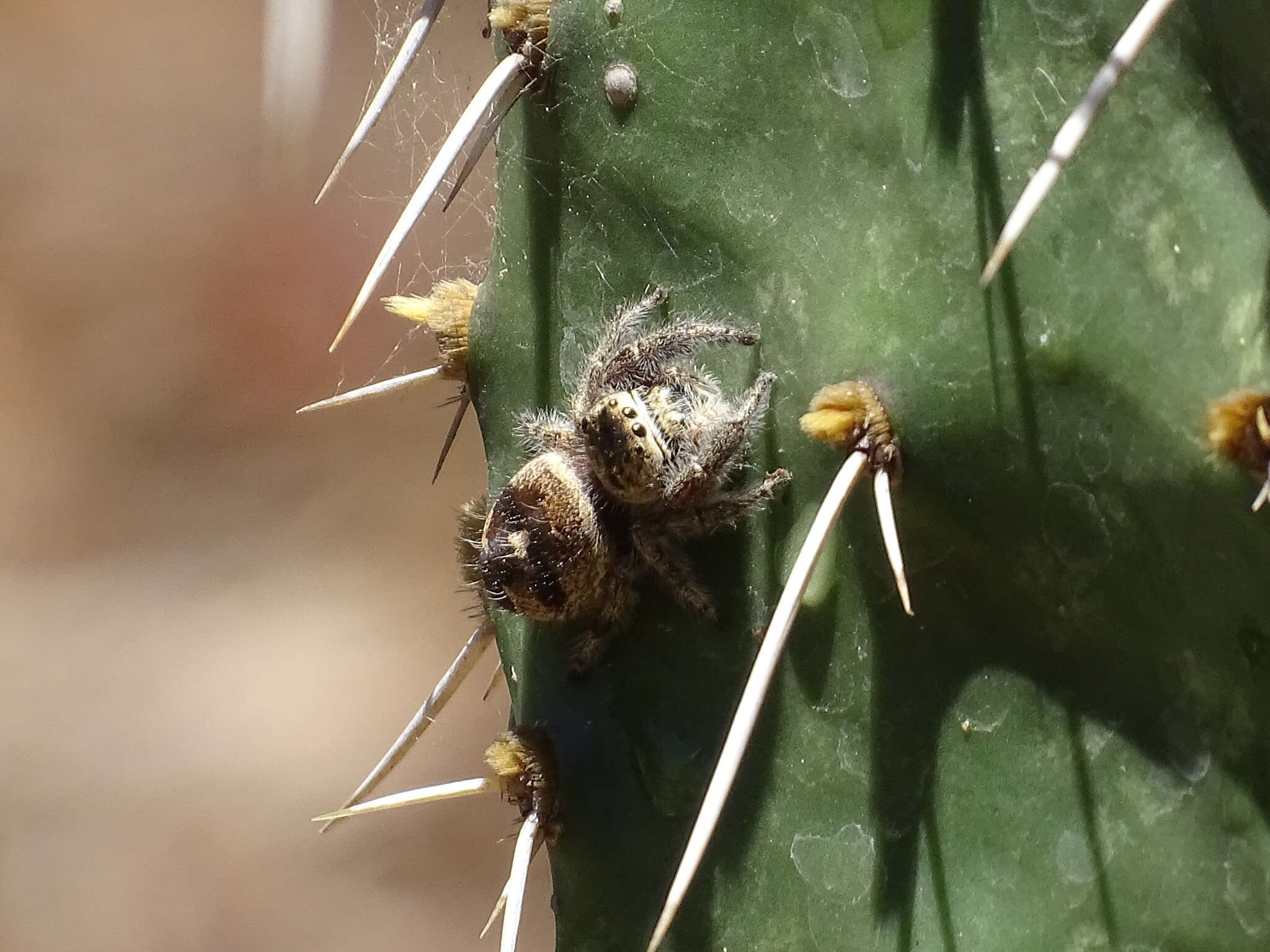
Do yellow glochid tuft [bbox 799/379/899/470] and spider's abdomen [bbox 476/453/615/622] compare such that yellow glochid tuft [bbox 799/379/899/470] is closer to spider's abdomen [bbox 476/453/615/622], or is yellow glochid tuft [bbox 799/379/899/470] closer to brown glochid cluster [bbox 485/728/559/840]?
spider's abdomen [bbox 476/453/615/622]

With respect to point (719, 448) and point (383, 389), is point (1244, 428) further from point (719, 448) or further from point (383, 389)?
point (383, 389)

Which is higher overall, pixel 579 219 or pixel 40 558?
pixel 579 219

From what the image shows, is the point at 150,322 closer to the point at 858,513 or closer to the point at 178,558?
the point at 178,558

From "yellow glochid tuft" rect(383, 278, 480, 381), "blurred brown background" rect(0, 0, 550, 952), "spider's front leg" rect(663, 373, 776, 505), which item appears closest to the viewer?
"spider's front leg" rect(663, 373, 776, 505)

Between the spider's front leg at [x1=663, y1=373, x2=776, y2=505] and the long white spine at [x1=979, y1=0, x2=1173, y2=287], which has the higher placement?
the long white spine at [x1=979, y1=0, x2=1173, y2=287]

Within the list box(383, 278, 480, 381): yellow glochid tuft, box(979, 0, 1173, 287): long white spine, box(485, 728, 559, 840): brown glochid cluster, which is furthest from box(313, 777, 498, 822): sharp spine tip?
box(979, 0, 1173, 287): long white spine

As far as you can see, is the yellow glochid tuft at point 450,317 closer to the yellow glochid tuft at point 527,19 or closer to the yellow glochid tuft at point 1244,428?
the yellow glochid tuft at point 527,19

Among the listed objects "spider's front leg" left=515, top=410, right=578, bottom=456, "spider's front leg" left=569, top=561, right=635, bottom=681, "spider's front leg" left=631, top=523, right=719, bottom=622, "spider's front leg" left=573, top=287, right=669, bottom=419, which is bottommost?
"spider's front leg" left=569, top=561, right=635, bottom=681

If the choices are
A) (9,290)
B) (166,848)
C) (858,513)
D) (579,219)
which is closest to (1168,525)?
(858,513)

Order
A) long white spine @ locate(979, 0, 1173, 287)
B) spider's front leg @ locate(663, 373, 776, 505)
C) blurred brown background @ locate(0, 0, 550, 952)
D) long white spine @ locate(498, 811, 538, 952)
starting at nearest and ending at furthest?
long white spine @ locate(979, 0, 1173, 287) < spider's front leg @ locate(663, 373, 776, 505) < long white spine @ locate(498, 811, 538, 952) < blurred brown background @ locate(0, 0, 550, 952)
